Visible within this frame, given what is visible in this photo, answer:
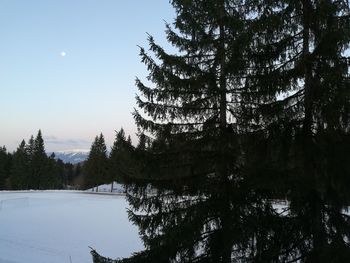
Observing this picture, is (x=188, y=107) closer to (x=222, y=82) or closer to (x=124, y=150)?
(x=222, y=82)

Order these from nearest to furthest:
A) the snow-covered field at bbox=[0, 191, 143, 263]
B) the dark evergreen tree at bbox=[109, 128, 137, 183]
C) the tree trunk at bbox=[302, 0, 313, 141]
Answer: the tree trunk at bbox=[302, 0, 313, 141] → the dark evergreen tree at bbox=[109, 128, 137, 183] → the snow-covered field at bbox=[0, 191, 143, 263]

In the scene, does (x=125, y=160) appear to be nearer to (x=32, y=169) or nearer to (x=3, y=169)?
(x=32, y=169)

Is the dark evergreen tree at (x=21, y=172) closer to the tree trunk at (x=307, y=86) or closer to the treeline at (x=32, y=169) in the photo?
the treeline at (x=32, y=169)

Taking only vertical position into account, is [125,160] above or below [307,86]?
below

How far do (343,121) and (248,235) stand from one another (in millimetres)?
3028

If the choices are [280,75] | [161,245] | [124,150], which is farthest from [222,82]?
[161,245]

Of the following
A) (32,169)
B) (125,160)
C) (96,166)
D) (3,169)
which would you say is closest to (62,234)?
(125,160)

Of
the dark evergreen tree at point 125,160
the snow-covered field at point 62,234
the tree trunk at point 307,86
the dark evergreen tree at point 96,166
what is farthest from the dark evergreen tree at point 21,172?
the tree trunk at point 307,86

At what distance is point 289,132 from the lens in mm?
7320

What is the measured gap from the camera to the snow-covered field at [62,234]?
15523mm

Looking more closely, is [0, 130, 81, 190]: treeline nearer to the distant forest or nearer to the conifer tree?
the distant forest

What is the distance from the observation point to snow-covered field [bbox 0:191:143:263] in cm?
1552

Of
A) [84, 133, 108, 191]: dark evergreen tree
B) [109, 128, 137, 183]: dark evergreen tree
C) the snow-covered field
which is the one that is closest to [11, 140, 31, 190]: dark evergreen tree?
[84, 133, 108, 191]: dark evergreen tree

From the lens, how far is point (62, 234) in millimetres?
20391
